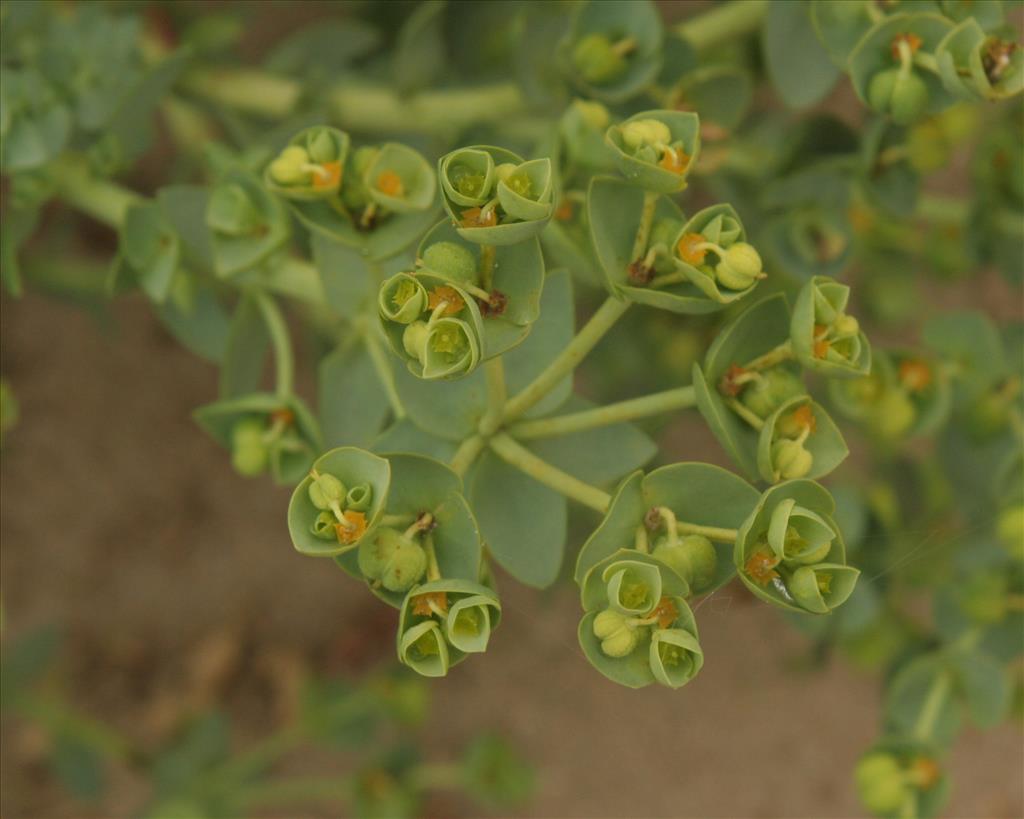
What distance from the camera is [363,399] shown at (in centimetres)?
117

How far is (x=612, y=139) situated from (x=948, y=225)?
98 cm

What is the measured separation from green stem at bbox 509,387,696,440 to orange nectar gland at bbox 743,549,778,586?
143 mm

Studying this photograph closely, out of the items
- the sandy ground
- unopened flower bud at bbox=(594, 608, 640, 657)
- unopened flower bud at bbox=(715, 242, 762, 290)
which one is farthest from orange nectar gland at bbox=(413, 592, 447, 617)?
the sandy ground

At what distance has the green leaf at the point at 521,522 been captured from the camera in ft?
3.28

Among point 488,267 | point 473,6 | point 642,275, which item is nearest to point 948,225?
point 473,6

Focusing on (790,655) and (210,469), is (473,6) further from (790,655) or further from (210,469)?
(790,655)

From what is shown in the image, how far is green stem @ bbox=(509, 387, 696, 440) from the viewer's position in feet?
3.14

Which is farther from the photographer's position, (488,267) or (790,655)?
(790,655)

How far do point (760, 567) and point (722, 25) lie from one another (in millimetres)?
726

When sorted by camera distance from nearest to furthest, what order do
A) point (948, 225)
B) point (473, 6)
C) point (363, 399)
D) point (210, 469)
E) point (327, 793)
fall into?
point (363, 399) < point (473, 6) < point (948, 225) < point (327, 793) < point (210, 469)

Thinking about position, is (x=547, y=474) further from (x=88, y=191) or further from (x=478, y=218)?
(x=88, y=191)

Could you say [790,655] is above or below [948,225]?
below

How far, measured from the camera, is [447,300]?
2.70 feet

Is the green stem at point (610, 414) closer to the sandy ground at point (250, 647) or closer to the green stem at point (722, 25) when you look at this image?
the green stem at point (722, 25)
